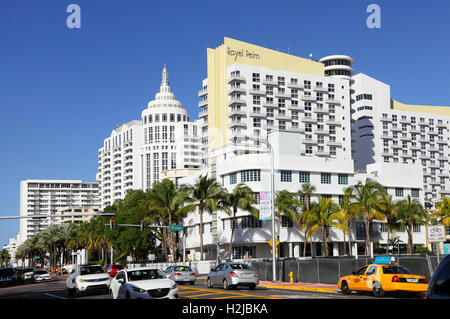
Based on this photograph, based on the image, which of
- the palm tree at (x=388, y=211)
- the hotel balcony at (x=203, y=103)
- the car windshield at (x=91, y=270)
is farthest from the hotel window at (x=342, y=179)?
the car windshield at (x=91, y=270)

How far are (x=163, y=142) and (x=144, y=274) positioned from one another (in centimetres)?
17470

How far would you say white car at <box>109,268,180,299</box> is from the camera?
17.9 meters

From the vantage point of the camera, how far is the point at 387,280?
22656 mm

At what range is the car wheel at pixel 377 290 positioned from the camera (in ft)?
74.3

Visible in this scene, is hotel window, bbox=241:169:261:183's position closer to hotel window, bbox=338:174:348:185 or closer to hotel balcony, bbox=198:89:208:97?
hotel window, bbox=338:174:348:185

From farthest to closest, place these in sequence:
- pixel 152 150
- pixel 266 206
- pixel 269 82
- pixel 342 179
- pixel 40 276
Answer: pixel 152 150 → pixel 269 82 → pixel 342 179 → pixel 40 276 → pixel 266 206

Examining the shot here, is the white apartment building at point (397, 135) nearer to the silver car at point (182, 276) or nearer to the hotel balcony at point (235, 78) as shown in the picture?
the hotel balcony at point (235, 78)

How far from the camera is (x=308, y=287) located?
31.2m

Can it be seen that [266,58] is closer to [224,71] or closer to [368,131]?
[224,71]

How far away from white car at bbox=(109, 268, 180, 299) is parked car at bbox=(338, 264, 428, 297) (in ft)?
29.5

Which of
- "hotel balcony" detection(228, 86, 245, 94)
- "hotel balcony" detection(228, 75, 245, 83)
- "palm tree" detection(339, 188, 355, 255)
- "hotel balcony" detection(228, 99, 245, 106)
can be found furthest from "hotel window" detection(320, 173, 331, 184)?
"hotel balcony" detection(228, 75, 245, 83)

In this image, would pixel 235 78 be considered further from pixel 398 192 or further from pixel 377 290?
pixel 377 290

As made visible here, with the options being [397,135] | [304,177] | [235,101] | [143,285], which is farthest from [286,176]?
[397,135]

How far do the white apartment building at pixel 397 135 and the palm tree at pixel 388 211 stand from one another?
186ft
